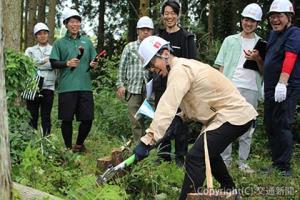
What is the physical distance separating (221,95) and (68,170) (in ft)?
7.04

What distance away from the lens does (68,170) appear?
5.67 m

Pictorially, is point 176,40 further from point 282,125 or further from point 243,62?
point 282,125

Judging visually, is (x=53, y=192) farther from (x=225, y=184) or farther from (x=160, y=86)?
(x=160, y=86)

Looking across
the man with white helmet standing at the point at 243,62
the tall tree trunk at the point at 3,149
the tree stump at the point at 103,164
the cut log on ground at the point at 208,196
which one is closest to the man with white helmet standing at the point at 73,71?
the tree stump at the point at 103,164

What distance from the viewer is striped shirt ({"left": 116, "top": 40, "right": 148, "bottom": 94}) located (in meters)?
6.93

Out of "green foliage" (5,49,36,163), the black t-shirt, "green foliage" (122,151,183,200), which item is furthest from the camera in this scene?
the black t-shirt

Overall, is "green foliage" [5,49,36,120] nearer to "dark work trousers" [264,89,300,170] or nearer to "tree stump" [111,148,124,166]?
"tree stump" [111,148,124,166]

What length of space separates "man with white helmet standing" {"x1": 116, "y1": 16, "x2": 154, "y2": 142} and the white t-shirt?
49.5 inches

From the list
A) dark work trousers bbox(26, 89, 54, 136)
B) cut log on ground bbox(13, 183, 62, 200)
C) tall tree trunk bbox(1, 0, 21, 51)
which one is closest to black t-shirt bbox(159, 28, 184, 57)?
dark work trousers bbox(26, 89, 54, 136)

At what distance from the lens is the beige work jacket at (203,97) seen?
4.13 meters

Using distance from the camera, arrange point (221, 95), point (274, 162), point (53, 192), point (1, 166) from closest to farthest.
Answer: point (1, 166) → point (221, 95) → point (53, 192) → point (274, 162)

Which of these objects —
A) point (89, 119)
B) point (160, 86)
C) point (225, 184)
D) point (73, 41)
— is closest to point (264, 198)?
point (225, 184)

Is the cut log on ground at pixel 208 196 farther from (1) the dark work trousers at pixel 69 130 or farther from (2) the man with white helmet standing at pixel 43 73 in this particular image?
(2) the man with white helmet standing at pixel 43 73

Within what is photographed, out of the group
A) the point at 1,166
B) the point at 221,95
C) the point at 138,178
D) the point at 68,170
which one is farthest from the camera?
the point at 68,170
